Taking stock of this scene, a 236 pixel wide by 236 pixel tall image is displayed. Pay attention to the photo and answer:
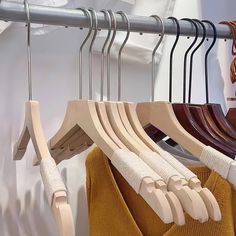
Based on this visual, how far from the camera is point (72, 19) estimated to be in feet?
2.21

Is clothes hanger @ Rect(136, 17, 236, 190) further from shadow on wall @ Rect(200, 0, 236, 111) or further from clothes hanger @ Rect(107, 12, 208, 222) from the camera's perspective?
shadow on wall @ Rect(200, 0, 236, 111)

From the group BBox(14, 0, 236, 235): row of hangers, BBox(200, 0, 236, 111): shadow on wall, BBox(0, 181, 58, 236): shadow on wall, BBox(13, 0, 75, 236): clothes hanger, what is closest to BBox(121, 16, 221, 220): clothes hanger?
BBox(14, 0, 236, 235): row of hangers

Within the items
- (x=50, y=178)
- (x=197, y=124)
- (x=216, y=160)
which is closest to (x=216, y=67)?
(x=197, y=124)

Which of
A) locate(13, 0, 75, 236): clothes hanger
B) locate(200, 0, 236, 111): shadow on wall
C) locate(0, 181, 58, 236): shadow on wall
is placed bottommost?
locate(0, 181, 58, 236): shadow on wall

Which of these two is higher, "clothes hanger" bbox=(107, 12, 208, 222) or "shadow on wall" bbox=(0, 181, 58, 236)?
"clothes hanger" bbox=(107, 12, 208, 222)

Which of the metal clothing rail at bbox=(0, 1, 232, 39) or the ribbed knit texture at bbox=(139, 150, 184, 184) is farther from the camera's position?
the metal clothing rail at bbox=(0, 1, 232, 39)

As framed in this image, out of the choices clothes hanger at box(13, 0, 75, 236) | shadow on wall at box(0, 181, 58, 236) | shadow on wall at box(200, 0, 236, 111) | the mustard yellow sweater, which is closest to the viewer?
clothes hanger at box(13, 0, 75, 236)

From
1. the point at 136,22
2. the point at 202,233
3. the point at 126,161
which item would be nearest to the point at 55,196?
the point at 126,161

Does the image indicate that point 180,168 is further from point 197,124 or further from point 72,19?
point 72,19

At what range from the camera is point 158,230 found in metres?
0.66

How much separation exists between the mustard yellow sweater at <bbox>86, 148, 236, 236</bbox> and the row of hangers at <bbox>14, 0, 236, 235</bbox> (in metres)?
0.04

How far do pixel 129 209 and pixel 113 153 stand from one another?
172 millimetres

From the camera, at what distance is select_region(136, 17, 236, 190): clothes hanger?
0.55m

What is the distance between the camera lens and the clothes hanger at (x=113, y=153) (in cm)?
49
